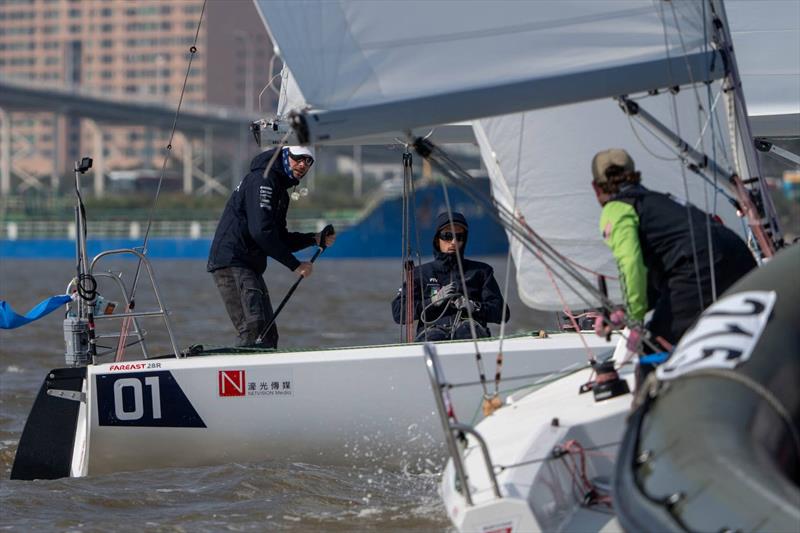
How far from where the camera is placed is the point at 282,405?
5.61 meters

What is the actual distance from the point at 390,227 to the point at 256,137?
32.2 metres

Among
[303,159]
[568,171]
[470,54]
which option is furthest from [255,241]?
[470,54]

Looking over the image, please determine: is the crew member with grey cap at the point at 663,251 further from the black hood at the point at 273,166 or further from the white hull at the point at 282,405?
the black hood at the point at 273,166

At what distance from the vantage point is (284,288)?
2212 cm

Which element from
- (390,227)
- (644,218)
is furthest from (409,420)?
(390,227)

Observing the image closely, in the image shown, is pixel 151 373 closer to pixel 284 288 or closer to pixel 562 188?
pixel 562 188

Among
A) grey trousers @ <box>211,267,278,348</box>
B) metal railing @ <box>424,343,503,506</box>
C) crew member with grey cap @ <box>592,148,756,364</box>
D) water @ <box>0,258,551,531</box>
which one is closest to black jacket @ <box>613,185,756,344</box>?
crew member with grey cap @ <box>592,148,756,364</box>

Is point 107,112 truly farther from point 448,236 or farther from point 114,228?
point 448,236

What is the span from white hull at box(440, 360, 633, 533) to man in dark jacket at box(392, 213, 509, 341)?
154 cm

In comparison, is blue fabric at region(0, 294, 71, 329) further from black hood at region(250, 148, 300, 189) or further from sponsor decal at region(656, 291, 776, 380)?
sponsor decal at region(656, 291, 776, 380)

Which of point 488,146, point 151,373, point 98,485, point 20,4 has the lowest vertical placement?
point 98,485

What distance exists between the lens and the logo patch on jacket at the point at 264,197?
20.1 ft

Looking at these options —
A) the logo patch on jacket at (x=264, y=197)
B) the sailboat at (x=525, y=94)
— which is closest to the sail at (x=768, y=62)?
the sailboat at (x=525, y=94)

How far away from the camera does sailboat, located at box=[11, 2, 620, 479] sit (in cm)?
548
